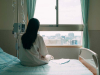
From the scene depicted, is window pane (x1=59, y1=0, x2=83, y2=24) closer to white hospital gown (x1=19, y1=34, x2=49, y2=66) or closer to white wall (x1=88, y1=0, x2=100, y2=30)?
white wall (x1=88, y1=0, x2=100, y2=30)

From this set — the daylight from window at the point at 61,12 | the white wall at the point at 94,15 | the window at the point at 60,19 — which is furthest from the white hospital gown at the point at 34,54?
the white wall at the point at 94,15

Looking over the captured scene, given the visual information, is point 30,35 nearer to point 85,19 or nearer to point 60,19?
point 60,19

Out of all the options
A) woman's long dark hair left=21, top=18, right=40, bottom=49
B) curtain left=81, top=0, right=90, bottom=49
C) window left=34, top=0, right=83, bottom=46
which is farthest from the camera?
window left=34, top=0, right=83, bottom=46

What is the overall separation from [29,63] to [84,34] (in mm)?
1881

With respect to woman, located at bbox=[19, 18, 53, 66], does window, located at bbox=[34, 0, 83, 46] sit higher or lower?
higher

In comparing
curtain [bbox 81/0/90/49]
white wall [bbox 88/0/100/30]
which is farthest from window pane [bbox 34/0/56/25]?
white wall [bbox 88/0/100/30]

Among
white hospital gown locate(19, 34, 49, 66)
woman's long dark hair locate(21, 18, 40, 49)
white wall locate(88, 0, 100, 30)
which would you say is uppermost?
white wall locate(88, 0, 100, 30)

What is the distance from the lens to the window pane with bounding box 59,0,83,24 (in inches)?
127

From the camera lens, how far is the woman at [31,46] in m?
1.73

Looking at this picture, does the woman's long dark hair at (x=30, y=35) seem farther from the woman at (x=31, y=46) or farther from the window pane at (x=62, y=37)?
the window pane at (x=62, y=37)

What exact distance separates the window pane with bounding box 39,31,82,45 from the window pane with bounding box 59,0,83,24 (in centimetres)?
32

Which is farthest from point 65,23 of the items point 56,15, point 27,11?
point 27,11

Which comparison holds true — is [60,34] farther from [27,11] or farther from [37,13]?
[27,11]

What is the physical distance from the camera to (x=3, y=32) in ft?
10.4
